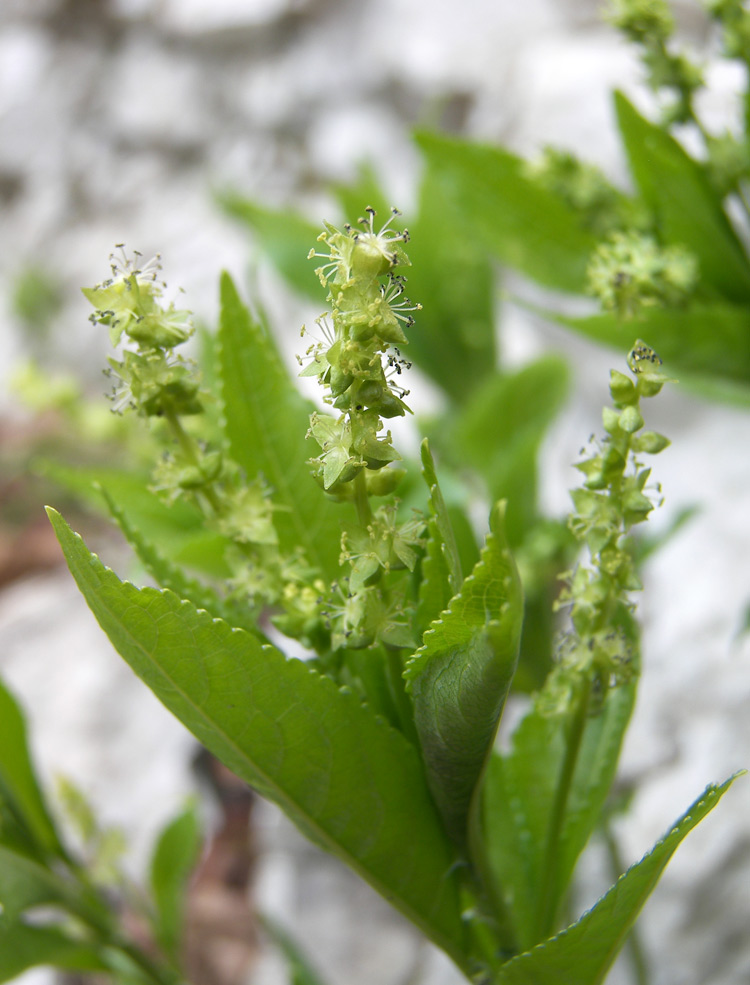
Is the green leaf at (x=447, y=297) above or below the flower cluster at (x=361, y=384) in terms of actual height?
above

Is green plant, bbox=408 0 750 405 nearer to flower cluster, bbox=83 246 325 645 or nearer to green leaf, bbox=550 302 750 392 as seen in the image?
green leaf, bbox=550 302 750 392

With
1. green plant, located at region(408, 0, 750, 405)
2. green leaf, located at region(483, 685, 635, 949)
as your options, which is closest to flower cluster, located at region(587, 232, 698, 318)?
green plant, located at region(408, 0, 750, 405)

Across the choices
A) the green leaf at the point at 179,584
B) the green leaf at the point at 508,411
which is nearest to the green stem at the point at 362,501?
the green leaf at the point at 179,584

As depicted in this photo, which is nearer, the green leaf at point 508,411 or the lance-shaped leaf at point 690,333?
the lance-shaped leaf at point 690,333

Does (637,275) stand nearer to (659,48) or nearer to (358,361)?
(659,48)

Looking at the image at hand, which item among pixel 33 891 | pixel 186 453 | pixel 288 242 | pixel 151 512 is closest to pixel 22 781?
pixel 33 891

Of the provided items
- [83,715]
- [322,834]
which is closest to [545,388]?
[322,834]

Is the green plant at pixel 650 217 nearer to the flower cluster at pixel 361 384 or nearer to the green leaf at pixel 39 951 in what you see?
the flower cluster at pixel 361 384

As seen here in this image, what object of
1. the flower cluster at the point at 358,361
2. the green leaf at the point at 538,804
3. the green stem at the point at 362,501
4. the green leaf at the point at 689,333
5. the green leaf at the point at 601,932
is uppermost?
the green leaf at the point at 689,333

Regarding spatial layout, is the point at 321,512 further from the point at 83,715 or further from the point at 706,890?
the point at 83,715
